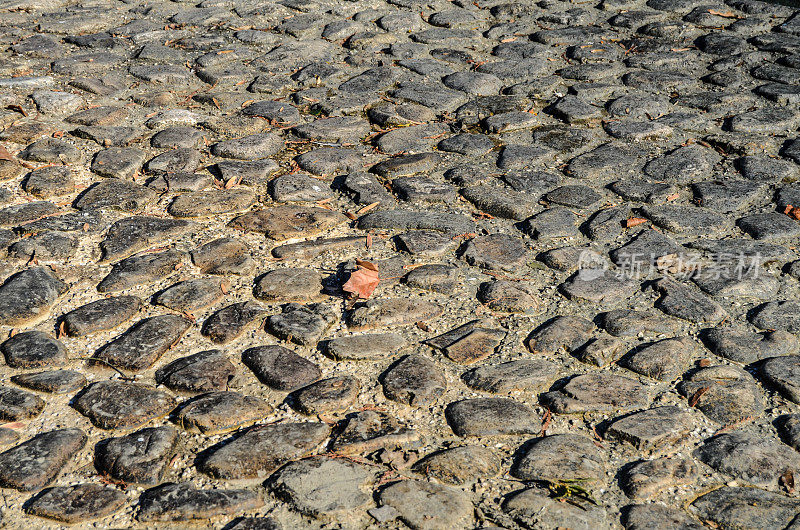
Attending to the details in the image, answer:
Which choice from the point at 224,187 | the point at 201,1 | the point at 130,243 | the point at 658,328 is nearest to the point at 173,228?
the point at 130,243

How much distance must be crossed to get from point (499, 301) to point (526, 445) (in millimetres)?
790

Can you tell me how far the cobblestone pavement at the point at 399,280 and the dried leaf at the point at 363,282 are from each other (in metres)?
0.01

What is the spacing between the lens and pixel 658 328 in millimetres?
2914

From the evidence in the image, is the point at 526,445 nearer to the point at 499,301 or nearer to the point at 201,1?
the point at 499,301

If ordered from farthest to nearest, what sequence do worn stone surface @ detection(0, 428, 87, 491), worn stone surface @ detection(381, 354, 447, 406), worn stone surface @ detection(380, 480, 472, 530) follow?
worn stone surface @ detection(381, 354, 447, 406) < worn stone surface @ detection(0, 428, 87, 491) < worn stone surface @ detection(380, 480, 472, 530)

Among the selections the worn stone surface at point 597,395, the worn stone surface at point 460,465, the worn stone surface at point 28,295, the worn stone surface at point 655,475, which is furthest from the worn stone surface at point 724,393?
the worn stone surface at point 28,295

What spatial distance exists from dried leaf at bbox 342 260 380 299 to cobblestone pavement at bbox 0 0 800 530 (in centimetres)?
1

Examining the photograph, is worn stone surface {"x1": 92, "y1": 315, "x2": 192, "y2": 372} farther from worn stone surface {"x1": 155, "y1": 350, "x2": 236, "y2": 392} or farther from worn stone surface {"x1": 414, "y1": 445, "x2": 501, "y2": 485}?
worn stone surface {"x1": 414, "y1": 445, "x2": 501, "y2": 485}

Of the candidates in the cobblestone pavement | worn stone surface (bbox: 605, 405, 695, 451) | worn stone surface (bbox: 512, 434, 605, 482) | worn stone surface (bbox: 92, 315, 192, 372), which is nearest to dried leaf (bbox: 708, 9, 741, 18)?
the cobblestone pavement

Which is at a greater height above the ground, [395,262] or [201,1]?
[201,1]

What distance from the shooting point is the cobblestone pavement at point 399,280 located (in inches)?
88.1

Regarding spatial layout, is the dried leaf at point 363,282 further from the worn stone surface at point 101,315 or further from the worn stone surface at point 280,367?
the worn stone surface at point 101,315

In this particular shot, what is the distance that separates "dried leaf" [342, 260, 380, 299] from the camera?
3055 mm

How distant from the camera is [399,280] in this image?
10.4 ft
